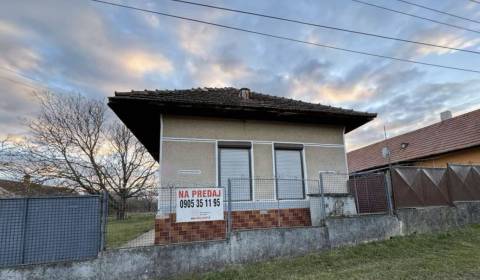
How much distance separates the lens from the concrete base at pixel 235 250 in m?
5.77

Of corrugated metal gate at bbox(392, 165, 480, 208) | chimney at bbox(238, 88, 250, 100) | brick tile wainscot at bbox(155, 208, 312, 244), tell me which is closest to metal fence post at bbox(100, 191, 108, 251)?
brick tile wainscot at bbox(155, 208, 312, 244)

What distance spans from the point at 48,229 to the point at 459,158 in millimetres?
19263

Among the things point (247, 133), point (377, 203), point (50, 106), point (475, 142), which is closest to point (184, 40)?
point (247, 133)

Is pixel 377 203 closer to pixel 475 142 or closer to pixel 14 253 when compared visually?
pixel 14 253

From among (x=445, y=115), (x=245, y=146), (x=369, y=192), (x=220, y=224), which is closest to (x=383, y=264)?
(x=369, y=192)

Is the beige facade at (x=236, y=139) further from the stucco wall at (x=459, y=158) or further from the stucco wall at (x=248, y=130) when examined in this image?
the stucco wall at (x=459, y=158)

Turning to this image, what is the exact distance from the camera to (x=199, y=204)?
23.4 feet

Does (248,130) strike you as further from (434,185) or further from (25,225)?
(434,185)

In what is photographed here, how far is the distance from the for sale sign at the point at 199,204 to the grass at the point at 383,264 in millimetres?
1260

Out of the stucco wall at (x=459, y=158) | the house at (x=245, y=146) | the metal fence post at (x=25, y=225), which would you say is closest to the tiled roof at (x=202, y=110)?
the house at (x=245, y=146)

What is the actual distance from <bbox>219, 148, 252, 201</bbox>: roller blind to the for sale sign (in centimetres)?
145

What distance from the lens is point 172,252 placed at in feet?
20.6

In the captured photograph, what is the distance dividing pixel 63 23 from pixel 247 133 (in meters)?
6.92

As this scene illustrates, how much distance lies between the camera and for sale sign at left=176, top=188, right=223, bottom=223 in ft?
22.9
